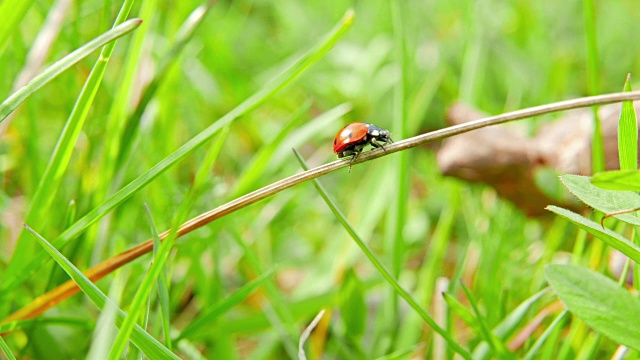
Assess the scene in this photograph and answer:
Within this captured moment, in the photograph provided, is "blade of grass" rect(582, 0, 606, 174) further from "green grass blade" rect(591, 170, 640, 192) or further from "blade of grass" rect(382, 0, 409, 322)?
"green grass blade" rect(591, 170, 640, 192)

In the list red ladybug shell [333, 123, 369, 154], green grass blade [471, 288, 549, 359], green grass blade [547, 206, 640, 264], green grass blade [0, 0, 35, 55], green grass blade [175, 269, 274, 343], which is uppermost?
green grass blade [0, 0, 35, 55]

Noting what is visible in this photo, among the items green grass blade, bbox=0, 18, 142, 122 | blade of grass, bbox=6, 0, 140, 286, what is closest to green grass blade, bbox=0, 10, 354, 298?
blade of grass, bbox=6, 0, 140, 286

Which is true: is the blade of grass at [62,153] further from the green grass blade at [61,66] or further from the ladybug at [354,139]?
the ladybug at [354,139]

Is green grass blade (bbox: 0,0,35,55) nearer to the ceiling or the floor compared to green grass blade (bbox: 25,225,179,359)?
nearer to the ceiling

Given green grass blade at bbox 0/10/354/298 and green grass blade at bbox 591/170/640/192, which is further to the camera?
green grass blade at bbox 0/10/354/298

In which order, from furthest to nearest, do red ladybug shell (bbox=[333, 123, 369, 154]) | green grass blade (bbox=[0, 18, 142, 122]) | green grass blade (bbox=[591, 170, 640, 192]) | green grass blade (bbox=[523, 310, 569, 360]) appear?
red ladybug shell (bbox=[333, 123, 369, 154]) → green grass blade (bbox=[523, 310, 569, 360]) → green grass blade (bbox=[0, 18, 142, 122]) → green grass blade (bbox=[591, 170, 640, 192])

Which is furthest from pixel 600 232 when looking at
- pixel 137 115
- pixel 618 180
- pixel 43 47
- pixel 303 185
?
pixel 303 185

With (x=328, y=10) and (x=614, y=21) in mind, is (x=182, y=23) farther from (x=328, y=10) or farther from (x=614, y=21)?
(x=614, y=21)
